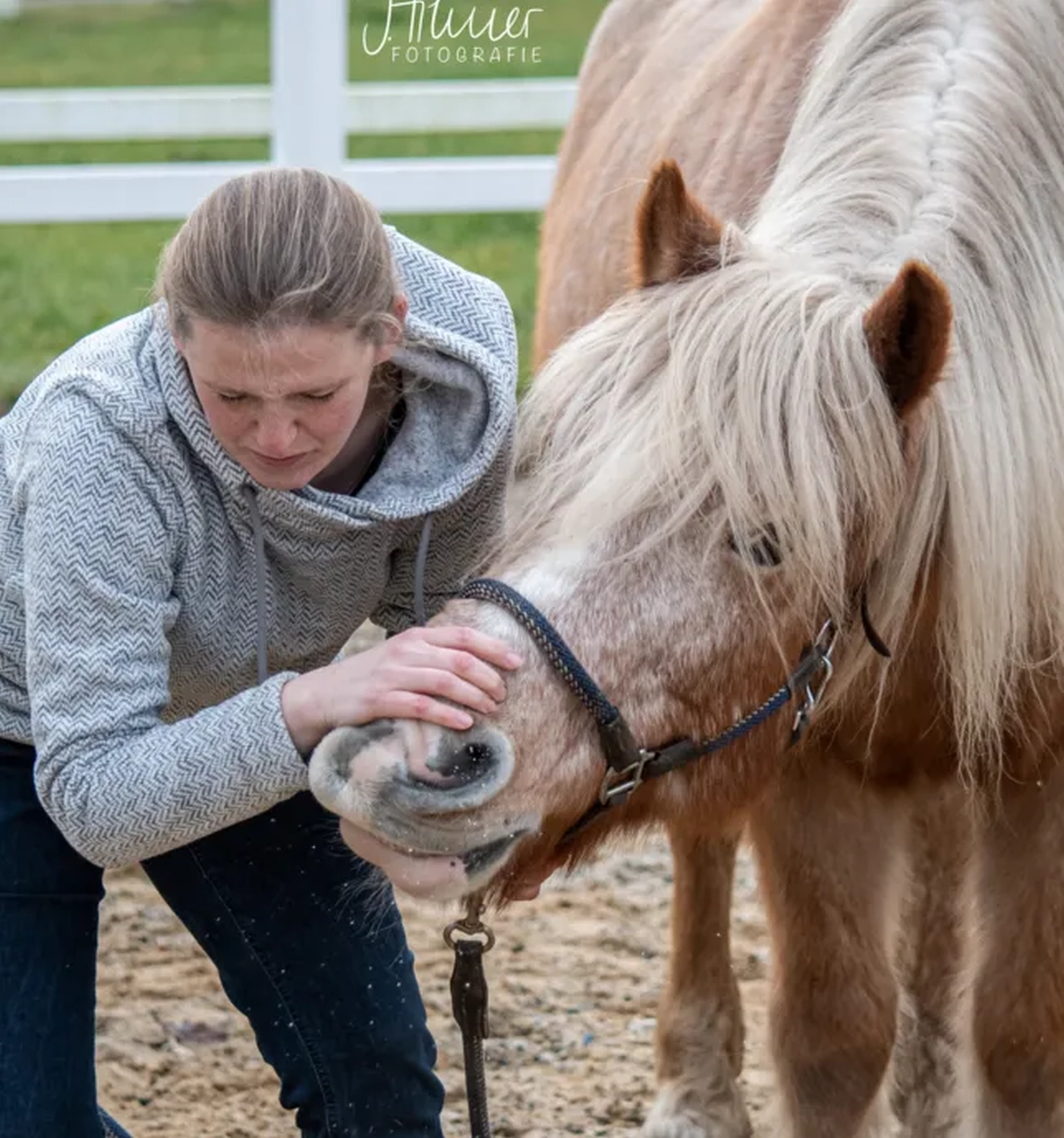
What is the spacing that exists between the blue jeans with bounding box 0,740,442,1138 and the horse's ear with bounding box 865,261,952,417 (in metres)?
0.83

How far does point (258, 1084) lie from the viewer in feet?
10.4

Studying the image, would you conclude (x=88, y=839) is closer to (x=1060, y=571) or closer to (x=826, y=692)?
A: (x=826, y=692)

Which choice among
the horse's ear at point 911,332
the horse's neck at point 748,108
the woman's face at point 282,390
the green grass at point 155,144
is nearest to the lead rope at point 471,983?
the woman's face at point 282,390

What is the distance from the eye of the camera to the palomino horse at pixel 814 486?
1873 mm

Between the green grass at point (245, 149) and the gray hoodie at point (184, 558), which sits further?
the green grass at point (245, 149)

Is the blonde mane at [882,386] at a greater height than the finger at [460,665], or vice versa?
the blonde mane at [882,386]

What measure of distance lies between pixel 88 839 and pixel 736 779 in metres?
0.69

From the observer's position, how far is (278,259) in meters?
1.85

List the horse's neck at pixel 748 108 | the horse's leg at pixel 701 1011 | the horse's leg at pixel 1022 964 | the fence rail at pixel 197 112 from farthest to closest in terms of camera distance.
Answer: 1. the fence rail at pixel 197 112
2. the horse's leg at pixel 701 1011
3. the horse's neck at pixel 748 108
4. the horse's leg at pixel 1022 964

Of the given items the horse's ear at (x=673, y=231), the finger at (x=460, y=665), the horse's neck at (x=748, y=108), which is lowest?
the finger at (x=460, y=665)

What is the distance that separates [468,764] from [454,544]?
55cm

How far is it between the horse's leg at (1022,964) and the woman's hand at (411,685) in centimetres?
101

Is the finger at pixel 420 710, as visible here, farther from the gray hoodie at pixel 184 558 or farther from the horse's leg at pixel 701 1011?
the horse's leg at pixel 701 1011

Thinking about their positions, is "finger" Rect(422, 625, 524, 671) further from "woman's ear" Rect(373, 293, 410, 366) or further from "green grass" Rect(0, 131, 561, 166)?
"green grass" Rect(0, 131, 561, 166)
